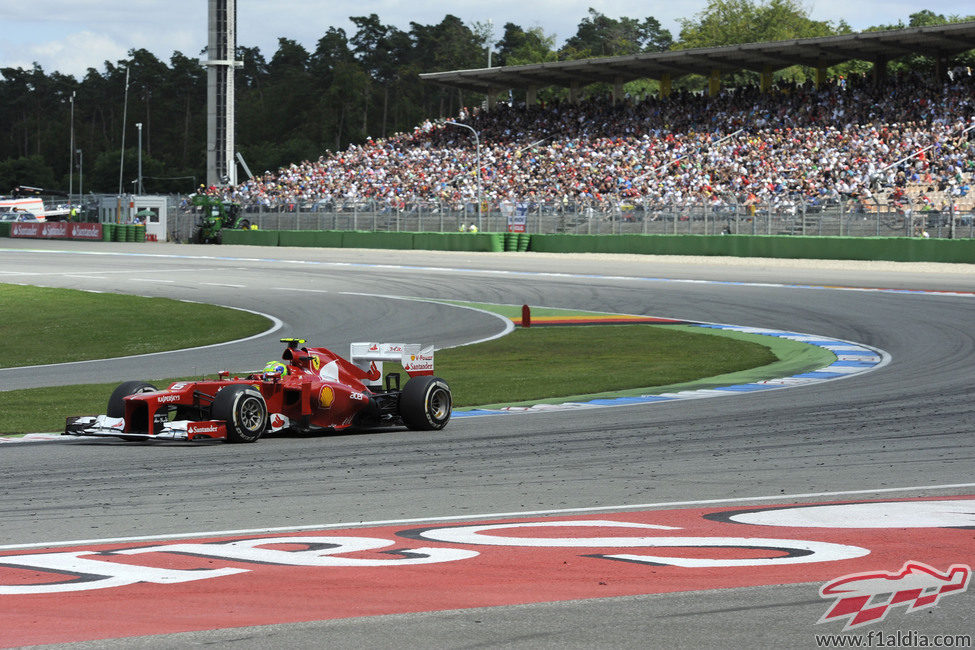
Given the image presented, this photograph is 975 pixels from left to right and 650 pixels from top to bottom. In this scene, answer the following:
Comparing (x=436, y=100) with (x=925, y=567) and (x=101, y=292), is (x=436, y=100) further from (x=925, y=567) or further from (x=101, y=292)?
(x=925, y=567)

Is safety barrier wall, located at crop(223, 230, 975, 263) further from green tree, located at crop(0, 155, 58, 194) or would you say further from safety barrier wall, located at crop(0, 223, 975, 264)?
green tree, located at crop(0, 155, 58, 194)

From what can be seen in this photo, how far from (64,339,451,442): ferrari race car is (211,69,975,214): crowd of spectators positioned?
97.0ft

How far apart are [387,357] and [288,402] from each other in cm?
116

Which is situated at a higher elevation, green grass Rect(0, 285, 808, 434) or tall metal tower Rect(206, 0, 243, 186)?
tall metal tower Rect(206, 0, 243, 186)

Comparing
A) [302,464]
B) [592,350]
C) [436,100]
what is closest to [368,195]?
[592,350]

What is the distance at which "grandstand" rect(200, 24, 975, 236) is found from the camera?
40.2 meters

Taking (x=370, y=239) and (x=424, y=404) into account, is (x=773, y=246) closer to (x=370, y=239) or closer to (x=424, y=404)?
(x=370, y=239)

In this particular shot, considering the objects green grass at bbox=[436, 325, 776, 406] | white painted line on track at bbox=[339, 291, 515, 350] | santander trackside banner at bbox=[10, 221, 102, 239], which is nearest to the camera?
green grass at bbox=[436, 325, 776, 406]

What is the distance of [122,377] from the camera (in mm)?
16406

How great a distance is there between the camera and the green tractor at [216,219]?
60281 millimetres

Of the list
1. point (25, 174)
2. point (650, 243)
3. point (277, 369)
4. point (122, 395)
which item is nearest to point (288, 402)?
point (277, 369)

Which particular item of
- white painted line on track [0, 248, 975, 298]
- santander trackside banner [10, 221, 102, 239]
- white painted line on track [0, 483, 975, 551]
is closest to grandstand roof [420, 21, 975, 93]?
santander trackside banner [10, 221, 102, 239]

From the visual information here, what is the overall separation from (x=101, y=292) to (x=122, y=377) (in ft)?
51.6

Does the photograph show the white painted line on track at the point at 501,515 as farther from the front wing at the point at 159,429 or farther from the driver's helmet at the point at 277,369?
the driver's helmet at the point at 277,369
